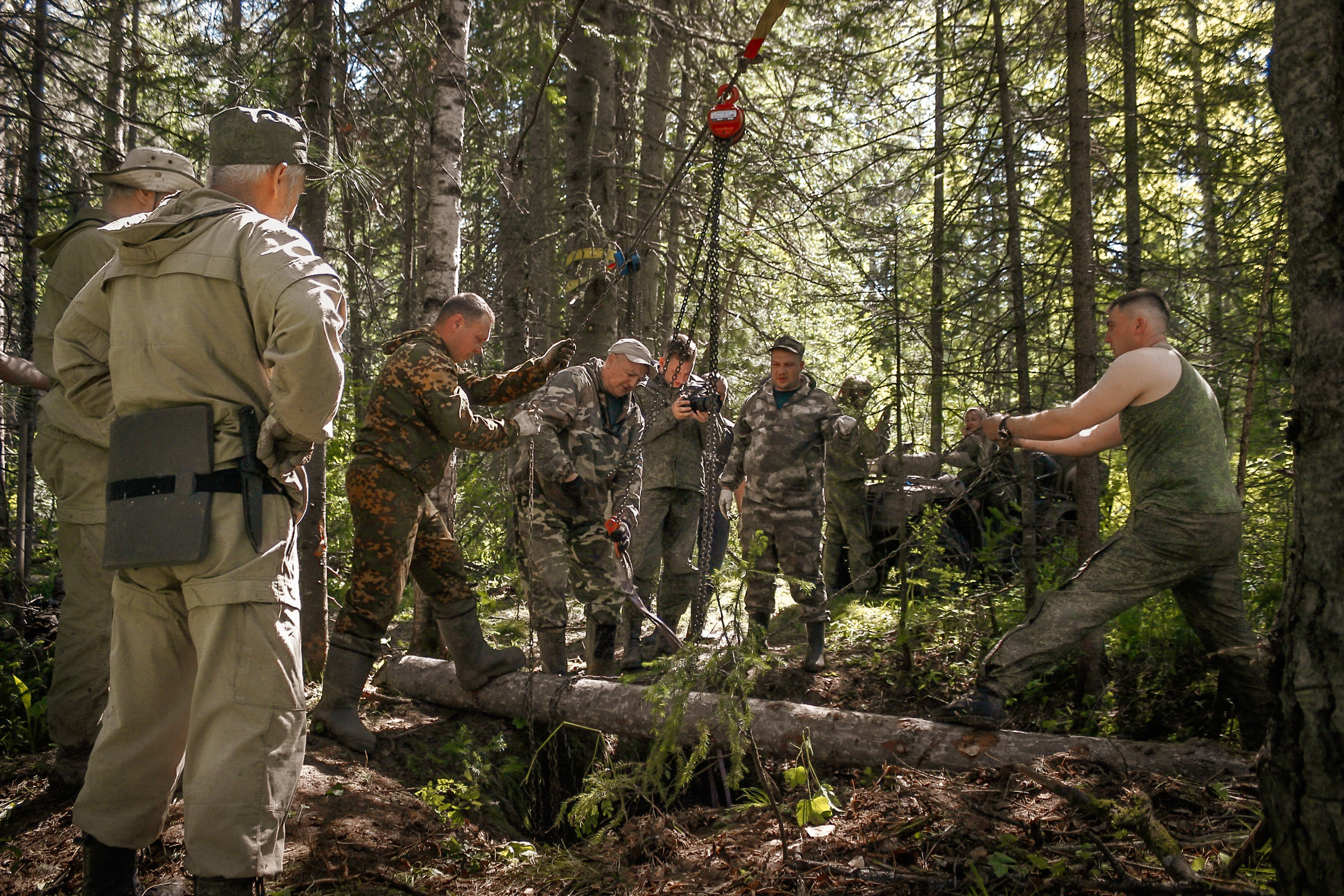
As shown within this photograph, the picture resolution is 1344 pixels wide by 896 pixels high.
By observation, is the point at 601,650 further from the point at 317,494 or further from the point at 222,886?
the point at 222,886

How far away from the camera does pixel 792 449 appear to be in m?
6.40

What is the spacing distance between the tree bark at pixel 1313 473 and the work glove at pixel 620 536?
12.3 feet

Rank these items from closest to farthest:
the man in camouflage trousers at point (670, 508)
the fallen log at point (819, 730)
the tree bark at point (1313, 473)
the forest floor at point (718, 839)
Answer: the tree bark at point (1313, 473)
the forest floor at point (718, 839)
the fallen log at point (819, 730)
the man in camouflage trousers at point (670, 508)

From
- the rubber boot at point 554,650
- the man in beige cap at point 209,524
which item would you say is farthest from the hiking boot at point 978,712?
the man in beige cap at point 209,524

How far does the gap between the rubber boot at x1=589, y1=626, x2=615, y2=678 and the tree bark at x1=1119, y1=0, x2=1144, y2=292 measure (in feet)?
14.8

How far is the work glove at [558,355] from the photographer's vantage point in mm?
4814

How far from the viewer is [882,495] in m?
9.20

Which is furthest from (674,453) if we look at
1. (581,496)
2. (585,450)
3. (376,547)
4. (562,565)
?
(376,547)

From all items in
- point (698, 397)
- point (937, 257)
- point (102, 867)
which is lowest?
point (102, 867)

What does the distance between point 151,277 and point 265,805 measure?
171cm

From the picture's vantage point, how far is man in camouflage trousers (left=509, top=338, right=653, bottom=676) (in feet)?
18.3

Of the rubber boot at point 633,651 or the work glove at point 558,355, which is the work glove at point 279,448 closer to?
the work glove at point 558,355

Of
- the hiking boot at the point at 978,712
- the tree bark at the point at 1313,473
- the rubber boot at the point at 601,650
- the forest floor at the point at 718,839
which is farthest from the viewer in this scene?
the rubber boot at the point at 601,650

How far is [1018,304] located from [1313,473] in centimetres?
362
